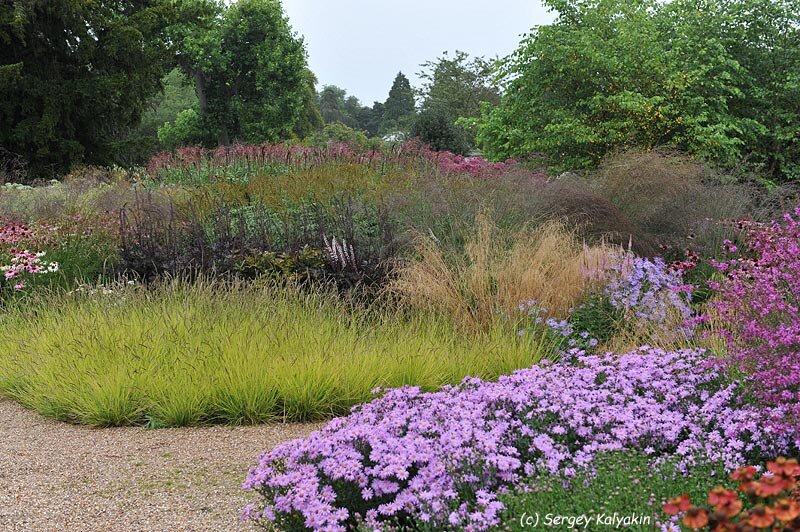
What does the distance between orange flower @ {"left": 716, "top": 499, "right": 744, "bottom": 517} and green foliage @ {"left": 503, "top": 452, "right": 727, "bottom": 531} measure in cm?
90

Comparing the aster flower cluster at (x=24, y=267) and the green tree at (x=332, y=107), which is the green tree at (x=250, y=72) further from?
the green tree at (x=332, y=107)

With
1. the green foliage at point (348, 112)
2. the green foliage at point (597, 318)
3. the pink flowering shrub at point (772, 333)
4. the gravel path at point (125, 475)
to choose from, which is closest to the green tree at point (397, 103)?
the green foliage at point (348, 112)

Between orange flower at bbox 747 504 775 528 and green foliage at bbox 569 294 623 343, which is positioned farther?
green foliage at bbox 569 294 623 343

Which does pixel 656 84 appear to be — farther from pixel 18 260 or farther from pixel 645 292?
pixel 18 260

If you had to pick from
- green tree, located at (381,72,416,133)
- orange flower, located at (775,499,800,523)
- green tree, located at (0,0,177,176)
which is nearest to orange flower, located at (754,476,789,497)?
orange flower, located at (775,499,800,523)

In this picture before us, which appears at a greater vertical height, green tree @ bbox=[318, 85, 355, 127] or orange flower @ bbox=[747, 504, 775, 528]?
green tree @ bbox=[318, 85, 355, 127]

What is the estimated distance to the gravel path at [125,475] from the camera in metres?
2.97

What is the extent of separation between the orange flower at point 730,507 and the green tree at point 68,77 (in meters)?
21.2

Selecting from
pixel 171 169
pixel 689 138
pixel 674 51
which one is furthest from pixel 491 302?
pixel 674 51

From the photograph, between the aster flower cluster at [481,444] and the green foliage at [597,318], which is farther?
the green foliage at [597,318]

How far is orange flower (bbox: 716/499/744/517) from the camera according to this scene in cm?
108

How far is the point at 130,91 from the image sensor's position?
22.1 m

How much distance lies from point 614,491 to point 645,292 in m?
3.65

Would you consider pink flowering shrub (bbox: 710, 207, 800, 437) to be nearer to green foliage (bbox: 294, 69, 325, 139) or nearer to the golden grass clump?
the golden grass clump
